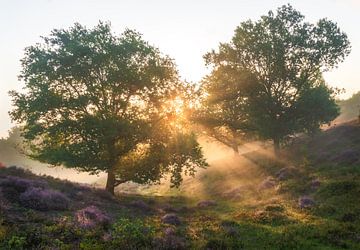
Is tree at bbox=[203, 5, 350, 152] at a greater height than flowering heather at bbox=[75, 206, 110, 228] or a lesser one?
greater

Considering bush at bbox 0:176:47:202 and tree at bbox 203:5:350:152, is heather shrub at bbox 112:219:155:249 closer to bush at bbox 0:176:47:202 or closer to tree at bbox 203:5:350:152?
bush at bbox 0:176:47:202

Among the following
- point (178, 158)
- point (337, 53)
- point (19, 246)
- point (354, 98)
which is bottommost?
point (19, 246)

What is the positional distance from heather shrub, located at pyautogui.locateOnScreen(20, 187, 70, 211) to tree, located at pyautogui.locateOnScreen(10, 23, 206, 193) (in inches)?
375

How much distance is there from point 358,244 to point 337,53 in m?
36.2

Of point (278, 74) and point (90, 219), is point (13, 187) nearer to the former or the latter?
point (90, 219)

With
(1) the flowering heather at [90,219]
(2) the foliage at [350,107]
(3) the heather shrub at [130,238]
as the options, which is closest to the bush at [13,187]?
(1) the flowering heather at [90,219]

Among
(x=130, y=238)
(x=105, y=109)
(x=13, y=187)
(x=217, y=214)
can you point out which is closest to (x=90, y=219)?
(x=130, y=238)

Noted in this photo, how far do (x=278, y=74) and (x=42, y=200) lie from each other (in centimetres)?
3420

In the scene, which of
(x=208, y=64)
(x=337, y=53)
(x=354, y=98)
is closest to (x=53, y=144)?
(x=208, y=64)

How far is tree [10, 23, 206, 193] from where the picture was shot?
3441 centimetres

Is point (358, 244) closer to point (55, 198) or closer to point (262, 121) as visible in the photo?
point (55, 198)

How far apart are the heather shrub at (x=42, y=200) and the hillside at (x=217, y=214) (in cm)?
6

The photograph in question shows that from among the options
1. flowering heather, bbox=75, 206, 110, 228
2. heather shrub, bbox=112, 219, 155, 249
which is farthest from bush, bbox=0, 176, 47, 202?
heather shrub, bbox=112, 219, 155, 249

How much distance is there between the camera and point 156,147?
37.1m
